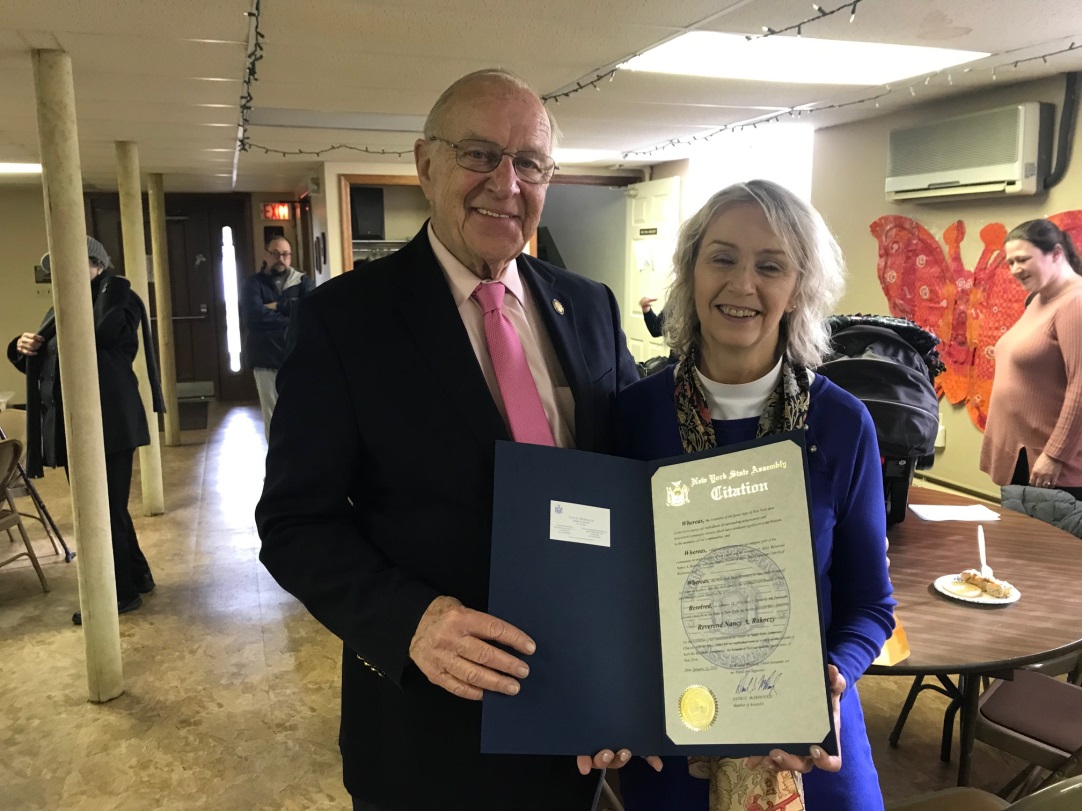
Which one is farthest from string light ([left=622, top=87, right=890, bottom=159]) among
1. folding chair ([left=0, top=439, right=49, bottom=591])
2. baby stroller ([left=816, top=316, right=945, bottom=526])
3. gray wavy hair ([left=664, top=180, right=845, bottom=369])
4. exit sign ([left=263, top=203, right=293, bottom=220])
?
exit sign ([left=263, top=203, right=293, bottom=220])

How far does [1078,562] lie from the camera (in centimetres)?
232

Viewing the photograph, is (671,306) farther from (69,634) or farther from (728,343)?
(69,634)

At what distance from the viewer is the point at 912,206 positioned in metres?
5.29

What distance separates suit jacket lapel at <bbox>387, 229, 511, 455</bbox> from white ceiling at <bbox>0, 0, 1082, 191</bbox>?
1826 mm

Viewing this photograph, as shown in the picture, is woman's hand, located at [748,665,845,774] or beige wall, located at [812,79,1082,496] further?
beige wall, located at [812,79,1082,496]

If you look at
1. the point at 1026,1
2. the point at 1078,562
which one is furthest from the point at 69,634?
the point at 1026,1

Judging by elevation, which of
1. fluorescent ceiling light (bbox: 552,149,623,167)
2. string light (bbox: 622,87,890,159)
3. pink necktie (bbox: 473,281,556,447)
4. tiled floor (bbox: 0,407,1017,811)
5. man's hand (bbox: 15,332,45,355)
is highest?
fluorescent ceiling light (bbox: 552,149,623,167)

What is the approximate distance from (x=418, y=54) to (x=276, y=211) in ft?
23.2

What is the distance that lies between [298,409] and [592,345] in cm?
53

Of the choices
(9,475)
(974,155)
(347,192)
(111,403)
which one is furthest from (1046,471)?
(347,192)

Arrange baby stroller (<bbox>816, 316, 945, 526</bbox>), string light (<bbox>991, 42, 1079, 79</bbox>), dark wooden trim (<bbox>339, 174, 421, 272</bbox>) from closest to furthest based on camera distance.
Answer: baby stroller (<bbox>816, 316, 945, 526</bbox>) < string light (<bbox>991, 42, 1079, 79</bbox>) < dark wooden trim (<bbox>339, 174, 421, 272</bbox>)

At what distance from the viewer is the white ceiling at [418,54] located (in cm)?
273

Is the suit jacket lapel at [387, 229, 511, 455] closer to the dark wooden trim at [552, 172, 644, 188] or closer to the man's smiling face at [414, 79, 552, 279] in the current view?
the man's smiling face at [414, 79, 552, 279]

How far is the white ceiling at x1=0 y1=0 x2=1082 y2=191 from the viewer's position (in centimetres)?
273
